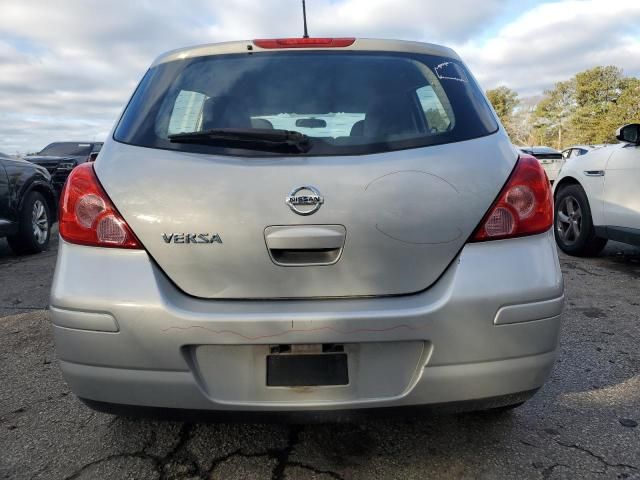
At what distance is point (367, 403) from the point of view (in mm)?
1605

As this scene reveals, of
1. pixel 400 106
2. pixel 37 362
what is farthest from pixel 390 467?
pixel 37 362

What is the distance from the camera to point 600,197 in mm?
5074

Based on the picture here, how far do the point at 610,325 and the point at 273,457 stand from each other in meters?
2.57

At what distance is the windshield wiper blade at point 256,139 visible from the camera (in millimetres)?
1728

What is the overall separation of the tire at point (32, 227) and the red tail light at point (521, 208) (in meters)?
5.90

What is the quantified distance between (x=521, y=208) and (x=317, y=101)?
2.63ft

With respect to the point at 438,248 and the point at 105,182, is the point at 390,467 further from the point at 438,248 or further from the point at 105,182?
the point at 105,182

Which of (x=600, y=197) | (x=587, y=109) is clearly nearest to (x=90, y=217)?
(x=600, y=197)

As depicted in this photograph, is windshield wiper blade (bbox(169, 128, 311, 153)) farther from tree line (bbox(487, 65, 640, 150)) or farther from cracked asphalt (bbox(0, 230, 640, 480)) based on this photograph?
tree line (bbox(487, 65, 640, 150))

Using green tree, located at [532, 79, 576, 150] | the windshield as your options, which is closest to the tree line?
green tree, located at [532, 79, 576, 150]

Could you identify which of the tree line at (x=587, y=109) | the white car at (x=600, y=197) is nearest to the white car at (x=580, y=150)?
the white car at (x=600, y=197)

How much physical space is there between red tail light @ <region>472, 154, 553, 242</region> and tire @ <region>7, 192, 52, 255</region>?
5.90 m

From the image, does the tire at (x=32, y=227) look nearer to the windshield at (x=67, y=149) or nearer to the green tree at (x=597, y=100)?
the windshield at (x=67, y=149)

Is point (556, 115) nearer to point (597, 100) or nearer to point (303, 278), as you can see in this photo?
point (597, 100)
